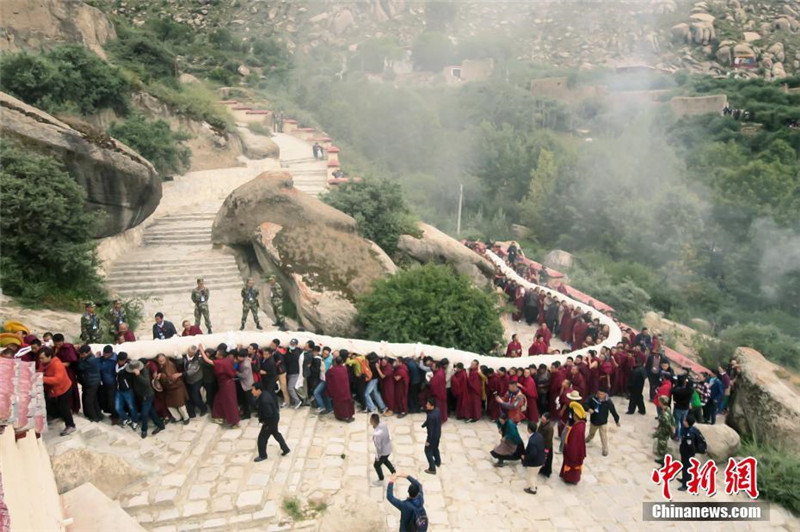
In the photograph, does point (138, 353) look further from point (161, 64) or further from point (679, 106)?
point (679, 106)

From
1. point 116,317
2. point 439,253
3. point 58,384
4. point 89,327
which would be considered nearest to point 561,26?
point 439,253

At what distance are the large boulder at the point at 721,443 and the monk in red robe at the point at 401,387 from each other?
481 cm

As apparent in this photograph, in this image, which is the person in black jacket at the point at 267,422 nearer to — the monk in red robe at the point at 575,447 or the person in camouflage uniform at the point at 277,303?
the monk in red robe at the point at 575,447

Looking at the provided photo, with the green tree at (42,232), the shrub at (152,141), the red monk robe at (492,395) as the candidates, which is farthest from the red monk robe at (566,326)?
the shrub at (152,141)

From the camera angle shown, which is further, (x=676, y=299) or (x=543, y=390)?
(x=676, y=299)

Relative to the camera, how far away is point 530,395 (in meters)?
9.17

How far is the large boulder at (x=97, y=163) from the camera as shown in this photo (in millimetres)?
11297

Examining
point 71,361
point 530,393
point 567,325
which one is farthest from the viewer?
point 567,325

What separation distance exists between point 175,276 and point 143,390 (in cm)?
684

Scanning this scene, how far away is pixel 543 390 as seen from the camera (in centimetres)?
959

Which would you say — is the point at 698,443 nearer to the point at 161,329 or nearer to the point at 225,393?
the point at 225,393

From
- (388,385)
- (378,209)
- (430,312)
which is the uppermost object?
(378,209)

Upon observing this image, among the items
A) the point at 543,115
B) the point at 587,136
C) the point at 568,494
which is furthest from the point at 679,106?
the point at 568,494

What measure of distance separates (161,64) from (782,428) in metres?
31.5
